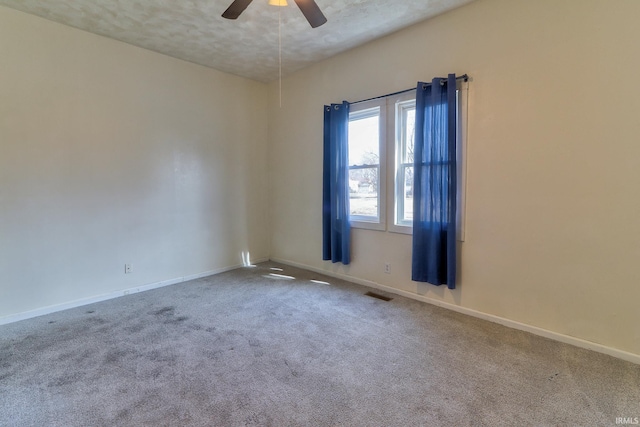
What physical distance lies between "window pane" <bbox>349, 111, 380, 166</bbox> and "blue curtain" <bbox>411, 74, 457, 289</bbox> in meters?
0.69

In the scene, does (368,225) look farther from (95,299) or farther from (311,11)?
(95,299)

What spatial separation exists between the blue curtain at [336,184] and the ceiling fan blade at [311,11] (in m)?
1.55

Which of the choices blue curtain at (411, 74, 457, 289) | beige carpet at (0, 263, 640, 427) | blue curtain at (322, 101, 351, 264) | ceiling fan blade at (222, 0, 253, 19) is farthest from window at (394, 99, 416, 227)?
ceiling fan blade at (222, 0, 253, 19)

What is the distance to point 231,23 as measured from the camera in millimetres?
3109

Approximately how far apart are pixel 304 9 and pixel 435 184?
1950 mm

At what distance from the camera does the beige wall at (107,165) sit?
2957 mm

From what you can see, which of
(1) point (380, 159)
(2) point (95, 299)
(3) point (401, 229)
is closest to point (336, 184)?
(1) point (380, 159)

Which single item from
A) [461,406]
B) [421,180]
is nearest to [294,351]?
[461,406]

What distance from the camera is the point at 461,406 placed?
1.76 m

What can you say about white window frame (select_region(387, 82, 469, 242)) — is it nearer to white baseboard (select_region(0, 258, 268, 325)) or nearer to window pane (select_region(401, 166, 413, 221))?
window pane (select_region(401, 166, 413, 221))

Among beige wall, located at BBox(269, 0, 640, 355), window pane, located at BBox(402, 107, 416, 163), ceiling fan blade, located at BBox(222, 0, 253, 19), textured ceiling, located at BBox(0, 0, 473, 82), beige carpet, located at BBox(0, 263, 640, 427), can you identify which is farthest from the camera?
window pane, located at BBox(402, 107, 416, 163)

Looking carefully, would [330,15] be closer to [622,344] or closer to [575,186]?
[575,186]

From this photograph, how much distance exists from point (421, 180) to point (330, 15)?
74.6 inches

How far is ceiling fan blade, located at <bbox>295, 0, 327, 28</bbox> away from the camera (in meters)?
2.11
